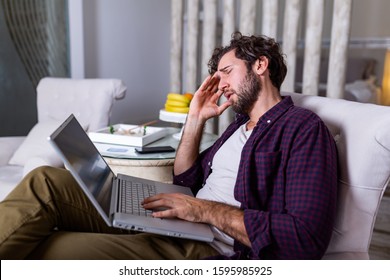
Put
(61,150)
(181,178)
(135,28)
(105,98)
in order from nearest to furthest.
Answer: (61,150) → (181,178) → (105,98) → (135,28)

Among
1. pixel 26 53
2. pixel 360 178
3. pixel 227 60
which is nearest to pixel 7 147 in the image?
pixel 26 53

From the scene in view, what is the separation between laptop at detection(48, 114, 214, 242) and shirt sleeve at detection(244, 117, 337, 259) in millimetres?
148

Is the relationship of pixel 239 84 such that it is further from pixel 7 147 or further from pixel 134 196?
pixel 7 147

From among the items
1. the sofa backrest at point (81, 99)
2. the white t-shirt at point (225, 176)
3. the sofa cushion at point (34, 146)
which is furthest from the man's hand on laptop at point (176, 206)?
the sofa backrest at point (81, 99)

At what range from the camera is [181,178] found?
1.53 metres

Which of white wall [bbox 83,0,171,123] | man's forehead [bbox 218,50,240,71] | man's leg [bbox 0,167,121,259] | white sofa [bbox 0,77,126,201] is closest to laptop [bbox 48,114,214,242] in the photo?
man's leg [bbox 0,167,121,259]

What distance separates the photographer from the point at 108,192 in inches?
Result: 45.8

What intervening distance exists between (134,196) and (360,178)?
0.62 meters

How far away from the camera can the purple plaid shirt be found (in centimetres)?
101

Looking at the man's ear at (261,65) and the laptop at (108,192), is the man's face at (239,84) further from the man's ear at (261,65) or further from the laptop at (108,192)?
the laptop at (108,192)

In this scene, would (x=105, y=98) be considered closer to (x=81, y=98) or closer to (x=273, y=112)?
(x=81, y=98)

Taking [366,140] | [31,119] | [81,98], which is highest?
[366,140]

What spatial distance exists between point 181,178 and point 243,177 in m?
0.40

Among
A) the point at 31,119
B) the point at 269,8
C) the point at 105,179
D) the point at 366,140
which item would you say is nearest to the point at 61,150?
the point at 105,179
